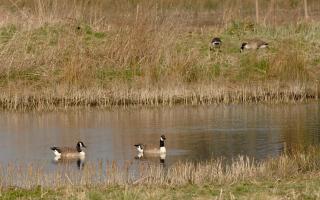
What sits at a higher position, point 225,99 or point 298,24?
point 298,24

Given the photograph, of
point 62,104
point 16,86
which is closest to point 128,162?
point 62,104

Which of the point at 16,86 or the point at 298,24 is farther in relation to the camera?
the point at 298,24

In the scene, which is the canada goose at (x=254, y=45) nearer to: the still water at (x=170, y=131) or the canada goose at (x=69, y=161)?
the still water at (x=170, y=131)

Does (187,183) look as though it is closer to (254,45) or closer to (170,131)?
A: (170,131)

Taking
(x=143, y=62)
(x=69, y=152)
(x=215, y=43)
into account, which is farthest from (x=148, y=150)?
(x=215, y=43)

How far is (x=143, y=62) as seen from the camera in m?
25.7

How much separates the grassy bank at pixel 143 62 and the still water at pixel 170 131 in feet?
3.43

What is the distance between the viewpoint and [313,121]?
19.8 meters

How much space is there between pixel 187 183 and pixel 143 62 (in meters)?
13.9

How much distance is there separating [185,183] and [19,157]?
497 cm

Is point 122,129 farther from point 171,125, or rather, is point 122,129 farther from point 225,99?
point 225,99

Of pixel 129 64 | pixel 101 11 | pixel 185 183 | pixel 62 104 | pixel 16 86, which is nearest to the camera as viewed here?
pixel 185 183

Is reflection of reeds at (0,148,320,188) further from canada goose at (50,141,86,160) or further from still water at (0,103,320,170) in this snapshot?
canada goose at (50,141,86,160)

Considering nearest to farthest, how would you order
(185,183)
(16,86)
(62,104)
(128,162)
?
(185,183) < (128,162) < (62,104) < (16,86)
